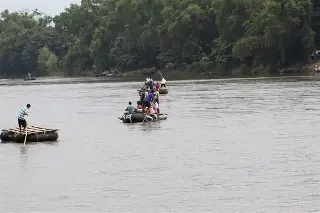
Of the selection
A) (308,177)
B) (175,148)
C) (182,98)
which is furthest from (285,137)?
(182,98)

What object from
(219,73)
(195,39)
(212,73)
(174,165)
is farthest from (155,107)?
(195,39)

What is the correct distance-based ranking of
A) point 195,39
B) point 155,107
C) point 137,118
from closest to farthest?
point 137,118 < point 155,107 < point 195,39

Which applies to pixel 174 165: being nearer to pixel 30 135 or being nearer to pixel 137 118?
pixel 30 135

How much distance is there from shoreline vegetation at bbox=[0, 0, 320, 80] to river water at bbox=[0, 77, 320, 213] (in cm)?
6626

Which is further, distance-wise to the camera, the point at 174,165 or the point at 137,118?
the point at 137,118

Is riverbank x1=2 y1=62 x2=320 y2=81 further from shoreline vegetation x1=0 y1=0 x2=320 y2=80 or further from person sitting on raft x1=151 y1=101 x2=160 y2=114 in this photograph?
person sitting on raft x1=151 y1=101 x2=160 y2=114

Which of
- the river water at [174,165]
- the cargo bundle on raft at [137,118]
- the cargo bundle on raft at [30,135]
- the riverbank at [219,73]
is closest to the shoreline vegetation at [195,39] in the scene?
the riverbank at [219,73]

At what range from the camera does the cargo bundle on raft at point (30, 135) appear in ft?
125

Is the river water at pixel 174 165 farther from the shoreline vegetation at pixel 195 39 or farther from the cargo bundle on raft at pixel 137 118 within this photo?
the shoreline vegetation at pixel 195 39

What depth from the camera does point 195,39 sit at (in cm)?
14375

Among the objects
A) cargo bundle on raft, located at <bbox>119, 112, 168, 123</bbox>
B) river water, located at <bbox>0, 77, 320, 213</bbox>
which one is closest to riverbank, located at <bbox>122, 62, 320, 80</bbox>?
river water, located at <bbox>0, 77, 320, 213</bbox>

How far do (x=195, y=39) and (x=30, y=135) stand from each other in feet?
352

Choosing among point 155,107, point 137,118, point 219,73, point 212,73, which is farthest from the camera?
point 212,73

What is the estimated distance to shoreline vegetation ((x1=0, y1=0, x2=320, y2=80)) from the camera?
118 meters
